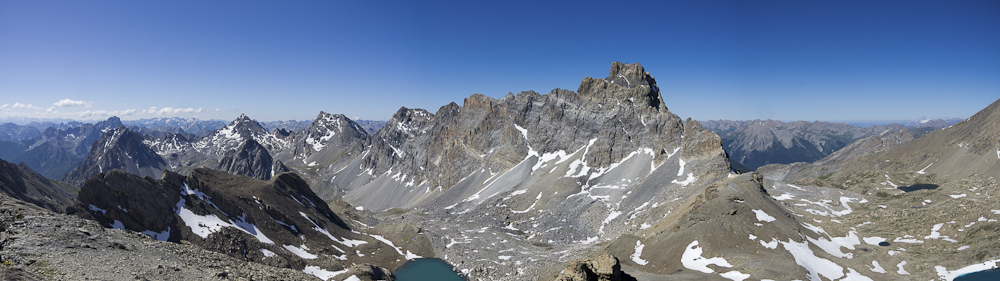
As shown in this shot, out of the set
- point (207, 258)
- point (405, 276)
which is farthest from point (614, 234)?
point (207, 258)

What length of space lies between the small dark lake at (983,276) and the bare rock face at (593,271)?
60.2 metres

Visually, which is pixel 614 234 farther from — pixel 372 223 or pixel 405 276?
pixel 372 223

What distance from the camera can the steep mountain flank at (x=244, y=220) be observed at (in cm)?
5756

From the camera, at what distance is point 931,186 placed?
163000 mm

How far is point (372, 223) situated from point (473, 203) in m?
40.4

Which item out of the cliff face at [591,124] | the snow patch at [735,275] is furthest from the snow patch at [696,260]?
the cliff face at [591,124]

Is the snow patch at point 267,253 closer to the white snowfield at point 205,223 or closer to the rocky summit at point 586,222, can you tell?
the rocky summit at point 586,222

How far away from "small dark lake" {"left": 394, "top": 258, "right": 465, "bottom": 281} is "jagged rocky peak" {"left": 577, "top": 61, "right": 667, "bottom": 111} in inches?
4320

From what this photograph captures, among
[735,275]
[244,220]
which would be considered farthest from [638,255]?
[244,220]

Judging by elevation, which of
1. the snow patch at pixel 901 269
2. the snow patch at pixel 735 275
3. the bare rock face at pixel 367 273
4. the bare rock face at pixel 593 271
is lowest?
the bare rock face at pixel 367 273

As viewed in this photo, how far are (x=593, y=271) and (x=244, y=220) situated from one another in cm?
6571

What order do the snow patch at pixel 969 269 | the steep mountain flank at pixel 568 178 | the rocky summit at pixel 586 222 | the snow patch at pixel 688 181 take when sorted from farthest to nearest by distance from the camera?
the snow patch at pixel 688 181
the steep mountain flank at pixel 568 178
the snow patch at pixel 969 269
the rocky summit at pixel 586 222

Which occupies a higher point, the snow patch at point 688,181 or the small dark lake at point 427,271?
the snow patch at point 688,181

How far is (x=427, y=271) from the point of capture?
89.1m
